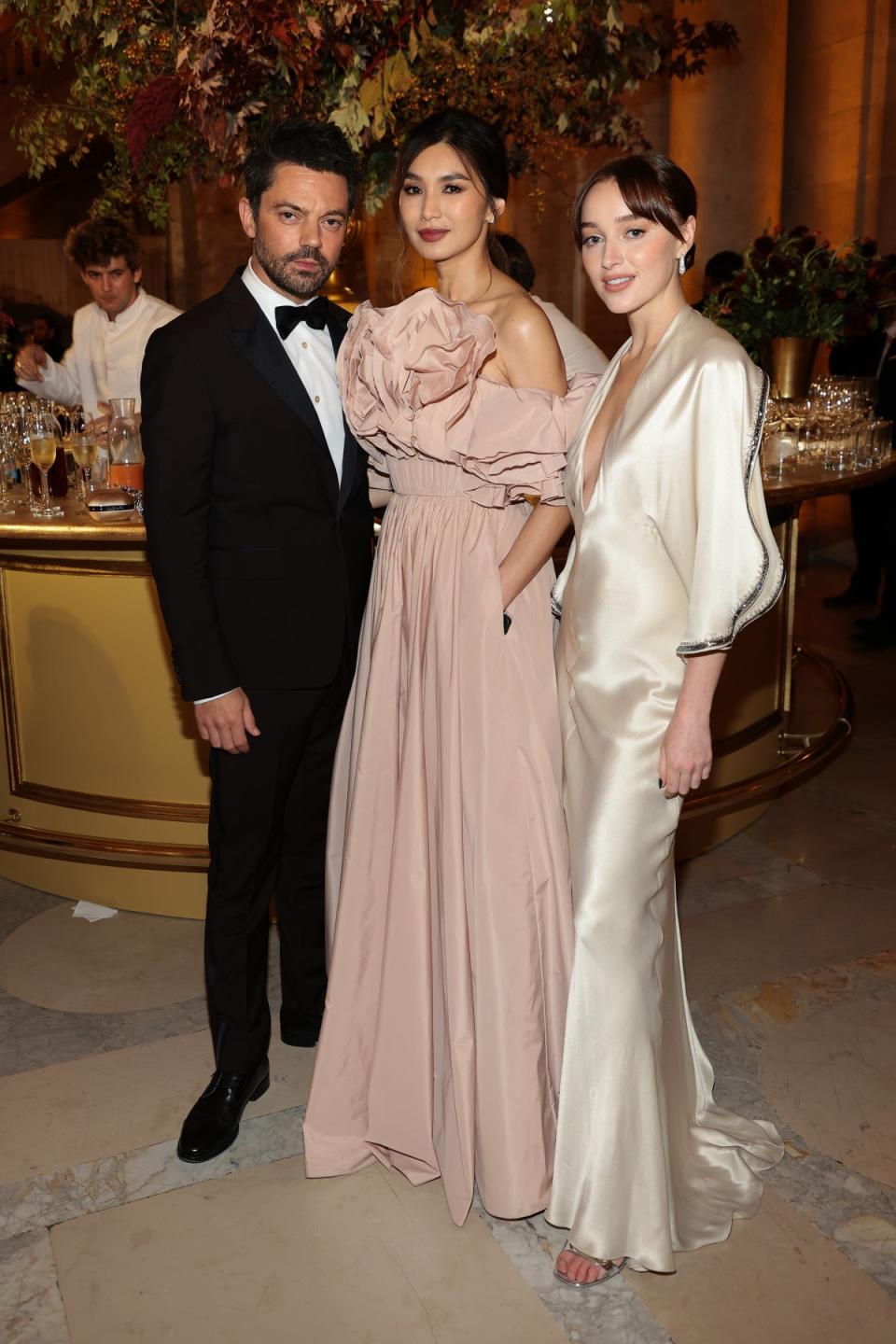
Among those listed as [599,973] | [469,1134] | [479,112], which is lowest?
[469,1134]

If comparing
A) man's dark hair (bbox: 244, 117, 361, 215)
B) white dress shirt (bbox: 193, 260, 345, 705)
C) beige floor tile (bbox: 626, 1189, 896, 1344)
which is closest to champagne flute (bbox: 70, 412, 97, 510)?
white dress shirt (bbox: 193, 260, 345, 705)

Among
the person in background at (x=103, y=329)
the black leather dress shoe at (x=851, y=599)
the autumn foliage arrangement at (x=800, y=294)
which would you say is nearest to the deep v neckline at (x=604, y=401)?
the person in background at (x=103, y=329)

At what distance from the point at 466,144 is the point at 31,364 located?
3509 mm

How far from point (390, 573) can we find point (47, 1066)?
64.6 inches

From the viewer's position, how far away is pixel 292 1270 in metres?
2.38

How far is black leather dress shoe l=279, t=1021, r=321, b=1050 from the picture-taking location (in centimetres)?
317

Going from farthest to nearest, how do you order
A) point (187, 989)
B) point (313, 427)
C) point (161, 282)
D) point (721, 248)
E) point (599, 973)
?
point (161, 282), point (721, 248), point (187, 989), point (313, 427), point (599, 973)

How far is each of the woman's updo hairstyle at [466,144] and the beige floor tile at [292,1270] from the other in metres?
2.11

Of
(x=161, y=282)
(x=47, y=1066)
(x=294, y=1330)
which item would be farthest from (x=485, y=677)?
(x=161, y=282)

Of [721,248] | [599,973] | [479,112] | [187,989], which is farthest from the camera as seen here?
[721,248]

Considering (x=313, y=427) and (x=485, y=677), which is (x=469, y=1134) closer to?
(x=485, y=677)

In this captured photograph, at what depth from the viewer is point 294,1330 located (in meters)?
2.23

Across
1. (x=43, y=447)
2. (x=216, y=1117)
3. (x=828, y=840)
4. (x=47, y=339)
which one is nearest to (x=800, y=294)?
(x=828, y=840)

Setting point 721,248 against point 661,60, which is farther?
point 721,248
